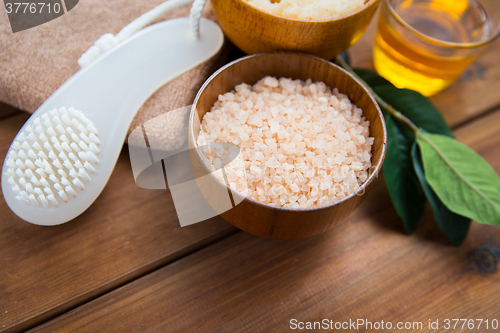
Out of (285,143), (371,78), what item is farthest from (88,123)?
(371,78)

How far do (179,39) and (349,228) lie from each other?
0.34 meters

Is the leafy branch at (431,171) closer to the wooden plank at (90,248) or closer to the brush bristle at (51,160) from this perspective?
the wooden plank at (90,248)

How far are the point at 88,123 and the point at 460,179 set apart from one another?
44cm

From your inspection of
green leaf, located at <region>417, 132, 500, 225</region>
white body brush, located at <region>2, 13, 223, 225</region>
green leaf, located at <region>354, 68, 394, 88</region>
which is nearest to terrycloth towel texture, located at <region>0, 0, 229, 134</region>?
white body brush, located at <region>2, 13, 223, 225</region>

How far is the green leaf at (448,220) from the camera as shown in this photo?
0.45 meters

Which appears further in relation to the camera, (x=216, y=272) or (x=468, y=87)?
(x=468, y=87)

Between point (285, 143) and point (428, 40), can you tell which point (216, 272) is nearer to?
point (285, 143)

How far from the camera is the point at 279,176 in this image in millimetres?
374

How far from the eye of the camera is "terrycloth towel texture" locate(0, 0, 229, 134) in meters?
0.47

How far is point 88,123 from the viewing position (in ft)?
1.36

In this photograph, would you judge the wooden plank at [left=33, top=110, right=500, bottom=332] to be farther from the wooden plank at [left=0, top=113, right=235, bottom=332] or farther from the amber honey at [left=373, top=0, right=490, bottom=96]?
the amber honey at [left=373, top=0, right=490, bottom=96]

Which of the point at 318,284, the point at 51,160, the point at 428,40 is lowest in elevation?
the point at 318,284

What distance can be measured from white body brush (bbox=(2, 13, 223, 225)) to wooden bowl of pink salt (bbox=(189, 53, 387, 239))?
0.32 feet

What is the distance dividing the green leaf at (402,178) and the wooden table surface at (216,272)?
0.02 metres
